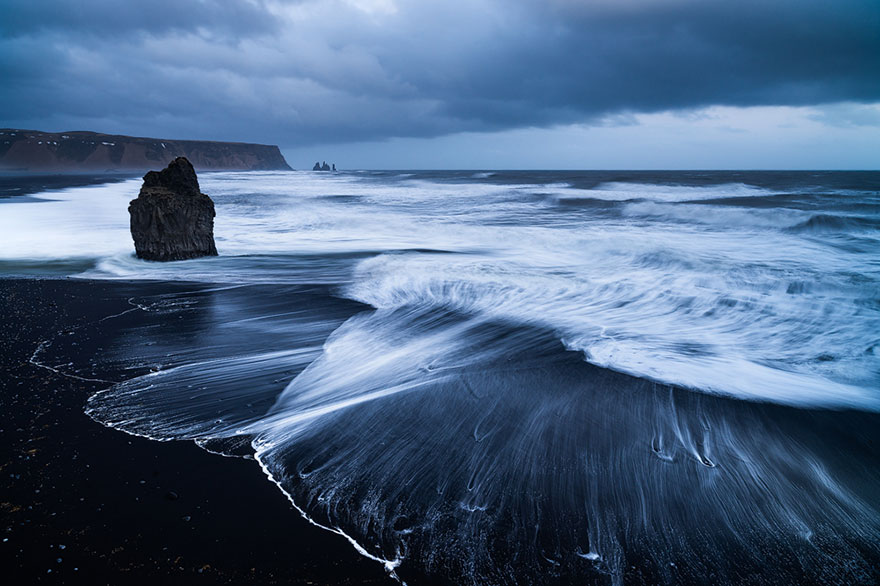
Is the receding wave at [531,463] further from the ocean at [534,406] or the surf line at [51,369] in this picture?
the surf line at [51,369]

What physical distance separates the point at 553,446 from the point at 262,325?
316cm

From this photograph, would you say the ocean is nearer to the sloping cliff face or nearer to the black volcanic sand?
the black volcanic sand

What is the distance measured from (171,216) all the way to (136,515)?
6915 mm

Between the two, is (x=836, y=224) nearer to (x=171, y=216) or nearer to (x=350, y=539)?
(x=171, y=216)

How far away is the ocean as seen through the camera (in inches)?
82.4

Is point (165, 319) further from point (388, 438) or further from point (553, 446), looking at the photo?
point (553, 446)

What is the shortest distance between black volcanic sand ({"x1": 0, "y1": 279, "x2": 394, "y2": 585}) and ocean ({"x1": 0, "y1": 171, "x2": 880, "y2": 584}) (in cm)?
13

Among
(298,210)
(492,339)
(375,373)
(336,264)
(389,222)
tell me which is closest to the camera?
(375,373)

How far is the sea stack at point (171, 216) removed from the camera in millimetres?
7781

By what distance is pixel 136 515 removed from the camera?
212 centimetres

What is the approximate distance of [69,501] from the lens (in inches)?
85.9

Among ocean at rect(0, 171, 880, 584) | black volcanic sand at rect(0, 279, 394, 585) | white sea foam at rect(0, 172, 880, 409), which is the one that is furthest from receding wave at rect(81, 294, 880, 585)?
white sea foam at rect(0, 172, 880, 409)

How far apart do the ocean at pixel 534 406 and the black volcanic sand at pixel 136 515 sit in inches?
5.0

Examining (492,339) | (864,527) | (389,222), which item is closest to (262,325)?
(492,339)
